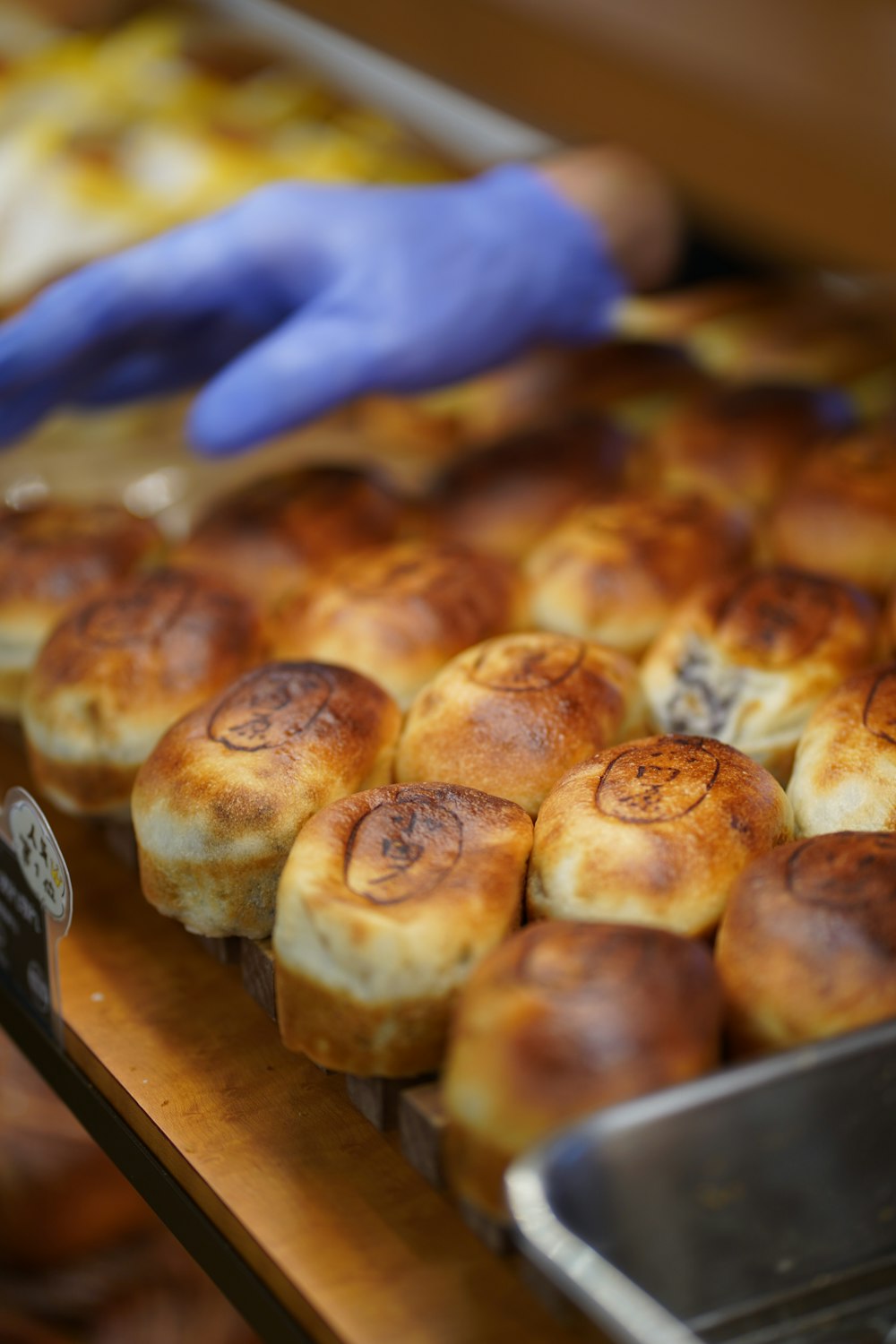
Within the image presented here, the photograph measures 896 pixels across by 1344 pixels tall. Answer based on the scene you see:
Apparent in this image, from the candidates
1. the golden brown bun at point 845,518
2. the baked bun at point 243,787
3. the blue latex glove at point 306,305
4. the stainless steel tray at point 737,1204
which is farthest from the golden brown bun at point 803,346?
the stainless steel tray at point 737,1204

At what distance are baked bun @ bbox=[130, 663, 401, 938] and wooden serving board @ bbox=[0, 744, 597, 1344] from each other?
0.09 meters

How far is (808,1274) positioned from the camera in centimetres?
89

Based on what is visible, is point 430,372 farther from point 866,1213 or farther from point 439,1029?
point 866,1213

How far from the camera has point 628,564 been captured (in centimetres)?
167

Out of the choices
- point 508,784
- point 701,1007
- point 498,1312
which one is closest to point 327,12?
point 508,784

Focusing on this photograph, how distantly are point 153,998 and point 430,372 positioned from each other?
119cm

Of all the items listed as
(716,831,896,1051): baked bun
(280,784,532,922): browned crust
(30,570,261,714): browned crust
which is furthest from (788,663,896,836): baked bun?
(30,570,261,714): browned crust

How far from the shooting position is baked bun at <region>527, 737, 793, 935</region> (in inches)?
41.6

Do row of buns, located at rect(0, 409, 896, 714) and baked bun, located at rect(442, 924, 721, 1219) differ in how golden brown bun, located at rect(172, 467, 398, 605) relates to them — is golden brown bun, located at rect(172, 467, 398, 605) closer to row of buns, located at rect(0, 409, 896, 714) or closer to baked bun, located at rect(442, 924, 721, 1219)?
row of buns, located at rect(0, 409, 896, 714)

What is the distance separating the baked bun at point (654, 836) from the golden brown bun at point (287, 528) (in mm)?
739

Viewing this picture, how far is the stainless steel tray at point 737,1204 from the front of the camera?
0.73 metres

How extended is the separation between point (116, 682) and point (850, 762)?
2.49 ft

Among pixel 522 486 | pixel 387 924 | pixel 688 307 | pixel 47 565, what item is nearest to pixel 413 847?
pixel 387 924

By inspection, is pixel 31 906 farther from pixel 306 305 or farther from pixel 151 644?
pixel 306 305
